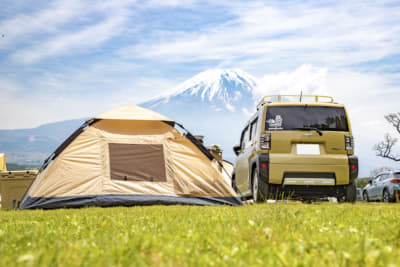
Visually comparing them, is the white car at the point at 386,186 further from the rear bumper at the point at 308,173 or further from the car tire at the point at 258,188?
the car tire at the point at 258,188

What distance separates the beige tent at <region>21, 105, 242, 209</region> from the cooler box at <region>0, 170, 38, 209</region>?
3.36m

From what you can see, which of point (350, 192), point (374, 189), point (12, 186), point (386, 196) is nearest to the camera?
point (350, 192)

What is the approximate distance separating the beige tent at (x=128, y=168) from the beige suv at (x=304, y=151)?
1.29m

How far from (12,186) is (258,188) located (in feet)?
26.8

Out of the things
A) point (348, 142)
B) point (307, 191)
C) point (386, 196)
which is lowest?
point (386, 196)

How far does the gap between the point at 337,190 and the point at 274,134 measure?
2063mm

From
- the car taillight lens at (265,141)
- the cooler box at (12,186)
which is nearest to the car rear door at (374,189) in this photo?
the car taillight lens at (265,141)

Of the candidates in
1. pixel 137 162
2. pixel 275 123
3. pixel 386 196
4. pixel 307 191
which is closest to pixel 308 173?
Answer: pixel 307 191

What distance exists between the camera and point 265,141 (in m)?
10.2

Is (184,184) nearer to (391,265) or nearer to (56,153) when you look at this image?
(56,153)

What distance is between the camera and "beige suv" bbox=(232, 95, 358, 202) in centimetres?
1017

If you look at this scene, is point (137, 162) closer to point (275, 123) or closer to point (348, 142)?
point (275, 123)

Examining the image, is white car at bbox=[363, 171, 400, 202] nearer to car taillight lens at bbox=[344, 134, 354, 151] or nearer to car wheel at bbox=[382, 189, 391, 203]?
car wheel at bbox=[382, 189, 391, 203]

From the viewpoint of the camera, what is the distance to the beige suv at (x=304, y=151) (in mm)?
10172
